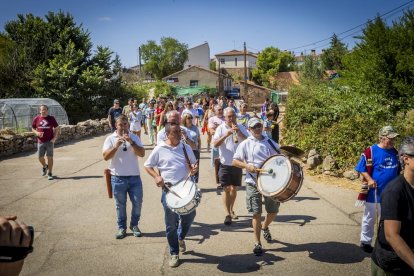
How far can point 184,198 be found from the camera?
455 cm

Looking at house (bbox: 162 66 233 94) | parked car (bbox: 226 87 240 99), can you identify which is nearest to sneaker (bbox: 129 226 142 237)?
parked car (bbox: 226 87 240 99)

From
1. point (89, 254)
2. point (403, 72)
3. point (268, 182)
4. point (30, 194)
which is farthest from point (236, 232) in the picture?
point (403, 72)

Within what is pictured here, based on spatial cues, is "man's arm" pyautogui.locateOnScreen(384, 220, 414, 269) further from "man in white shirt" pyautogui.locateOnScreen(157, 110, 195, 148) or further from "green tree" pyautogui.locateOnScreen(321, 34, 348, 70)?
"green tree" pyautogui.locateOnScreen(321, 34, 348, 70)

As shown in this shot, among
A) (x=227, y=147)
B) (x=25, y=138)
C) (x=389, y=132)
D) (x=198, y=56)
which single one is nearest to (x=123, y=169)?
(x=227, y=147)

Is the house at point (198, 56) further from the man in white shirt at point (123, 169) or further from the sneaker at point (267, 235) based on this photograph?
the sneaker at point (267, 235)

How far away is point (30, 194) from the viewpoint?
336 inches

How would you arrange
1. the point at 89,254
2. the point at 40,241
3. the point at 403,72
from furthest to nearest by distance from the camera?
the point at 403,72 < the point at 40,241 < the point at 89,254

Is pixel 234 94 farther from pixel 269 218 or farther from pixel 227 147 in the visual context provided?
pixel 269 218

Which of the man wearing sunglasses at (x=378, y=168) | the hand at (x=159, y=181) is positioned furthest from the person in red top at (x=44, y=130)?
the man wearing sunglasses at (x=378, y=168)

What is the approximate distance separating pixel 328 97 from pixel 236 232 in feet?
30.6

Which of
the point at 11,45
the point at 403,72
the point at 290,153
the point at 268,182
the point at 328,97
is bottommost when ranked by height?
the point at 268,182

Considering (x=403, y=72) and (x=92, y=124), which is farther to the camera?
(x=92, y=124)

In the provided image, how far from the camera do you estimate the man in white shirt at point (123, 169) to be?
5.70 meters

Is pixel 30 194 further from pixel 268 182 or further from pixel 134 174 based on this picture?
pixel 268 182
